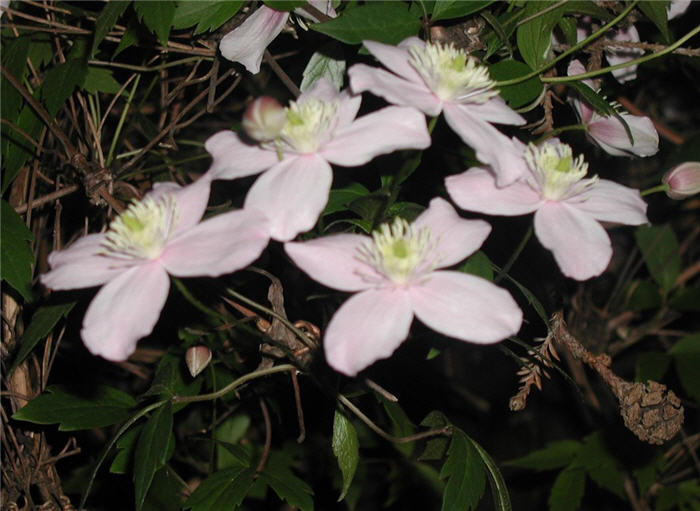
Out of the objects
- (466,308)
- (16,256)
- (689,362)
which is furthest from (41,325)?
(689,362)

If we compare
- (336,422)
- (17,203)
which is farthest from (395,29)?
(17,203)

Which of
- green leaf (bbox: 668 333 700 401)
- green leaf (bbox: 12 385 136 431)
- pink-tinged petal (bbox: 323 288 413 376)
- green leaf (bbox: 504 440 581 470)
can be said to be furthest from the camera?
green leaf (bbox: 504 440 581 470)

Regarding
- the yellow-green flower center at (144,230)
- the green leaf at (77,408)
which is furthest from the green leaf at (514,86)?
the green leaf at (77,408)

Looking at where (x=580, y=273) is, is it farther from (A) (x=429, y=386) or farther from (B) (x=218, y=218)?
(A) (x=429, y=386)

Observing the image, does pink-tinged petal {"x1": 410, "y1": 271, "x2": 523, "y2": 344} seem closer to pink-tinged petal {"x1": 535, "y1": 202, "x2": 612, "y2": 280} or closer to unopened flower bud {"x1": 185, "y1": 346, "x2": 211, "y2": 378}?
pink-tinged petal {"x1": 535, "y1": 202, "x2": 612, "y2": 280}

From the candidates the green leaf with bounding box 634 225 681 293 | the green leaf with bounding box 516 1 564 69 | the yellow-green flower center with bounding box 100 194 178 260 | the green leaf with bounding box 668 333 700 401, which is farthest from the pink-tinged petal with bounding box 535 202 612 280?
the green leaf with bounding box 634 225 681 293

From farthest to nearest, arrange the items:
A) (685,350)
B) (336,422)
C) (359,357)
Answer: (685,350) → (336,422) → (359,357)
